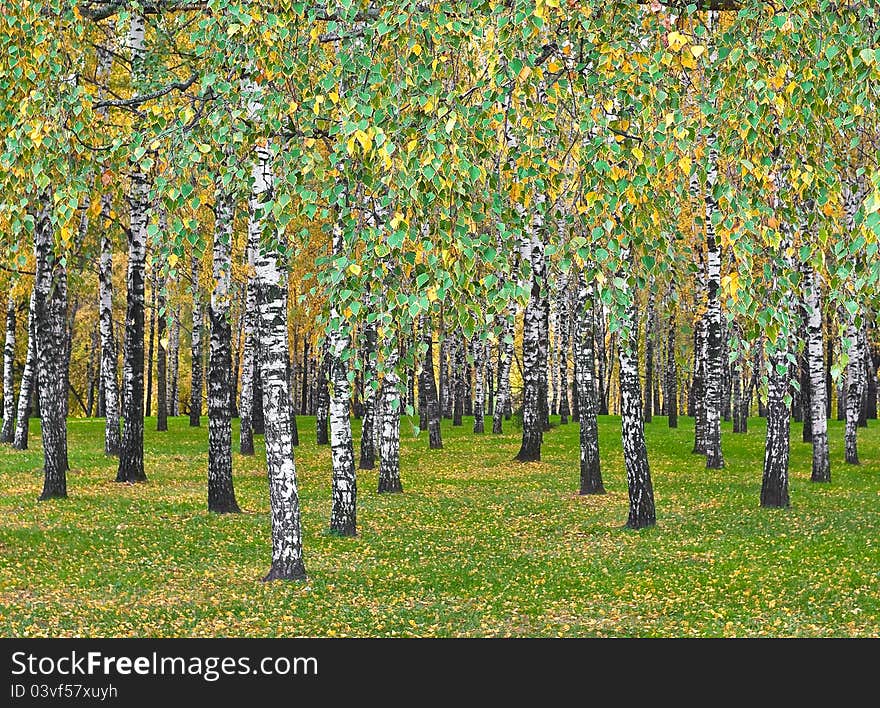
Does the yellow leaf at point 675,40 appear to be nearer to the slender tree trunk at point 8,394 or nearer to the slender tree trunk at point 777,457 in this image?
the slender tree trunk at point 777,457

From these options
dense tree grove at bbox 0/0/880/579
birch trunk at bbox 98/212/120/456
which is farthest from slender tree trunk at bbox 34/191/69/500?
dense tree grove at bbox 0/0/880/579

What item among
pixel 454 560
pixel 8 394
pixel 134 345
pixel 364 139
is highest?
pixel 364 139

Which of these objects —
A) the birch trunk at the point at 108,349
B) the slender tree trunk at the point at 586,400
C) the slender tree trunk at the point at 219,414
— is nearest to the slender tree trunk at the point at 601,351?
the slender tree trunk at the point at 586,400

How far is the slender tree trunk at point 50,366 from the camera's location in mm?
Answer: 15320

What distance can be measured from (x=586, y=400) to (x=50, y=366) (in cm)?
915

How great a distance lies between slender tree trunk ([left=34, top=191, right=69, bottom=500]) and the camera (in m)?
15.3

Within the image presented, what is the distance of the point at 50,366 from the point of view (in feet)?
50.6

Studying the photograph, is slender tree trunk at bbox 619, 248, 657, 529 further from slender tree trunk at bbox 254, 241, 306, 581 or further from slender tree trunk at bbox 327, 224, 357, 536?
slender tree trunk at bbox 254, 241, 306, 581

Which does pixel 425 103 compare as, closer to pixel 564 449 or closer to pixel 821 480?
pixel 821 480

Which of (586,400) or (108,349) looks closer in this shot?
(586,400)

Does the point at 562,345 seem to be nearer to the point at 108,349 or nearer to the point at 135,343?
the point at 108,349

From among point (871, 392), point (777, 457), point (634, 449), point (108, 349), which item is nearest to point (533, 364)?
point (777, 457)
